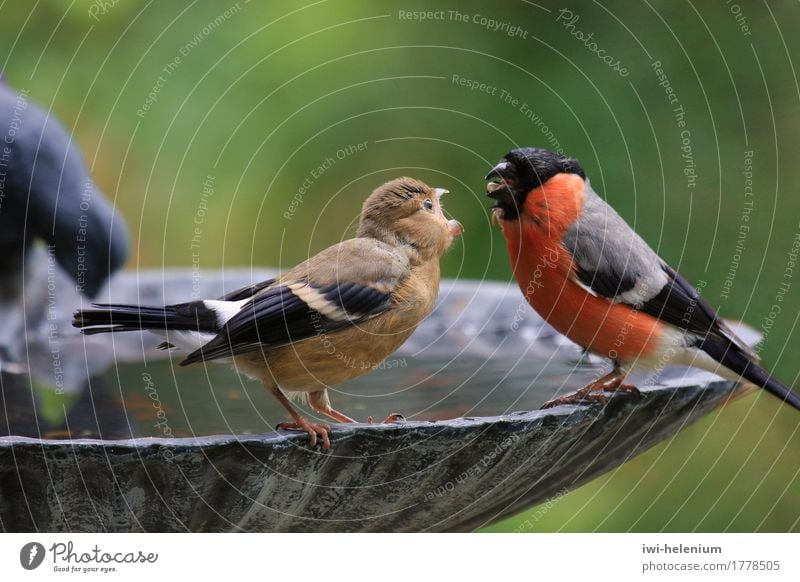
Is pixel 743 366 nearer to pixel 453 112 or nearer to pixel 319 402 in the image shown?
pixel 319 402

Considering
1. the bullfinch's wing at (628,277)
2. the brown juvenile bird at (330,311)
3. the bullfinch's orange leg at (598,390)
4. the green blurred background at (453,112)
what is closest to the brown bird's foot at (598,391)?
the bullfinch's orange leg at (598,390)

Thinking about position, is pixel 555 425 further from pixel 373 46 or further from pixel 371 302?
pixel 373 46

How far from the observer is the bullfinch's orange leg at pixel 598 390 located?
201 cm

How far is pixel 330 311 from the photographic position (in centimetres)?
186

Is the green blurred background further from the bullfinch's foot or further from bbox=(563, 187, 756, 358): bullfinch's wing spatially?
the bullfinch's foot

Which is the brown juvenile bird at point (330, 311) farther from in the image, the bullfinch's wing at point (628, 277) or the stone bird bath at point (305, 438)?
the bullfinch's wing at point (628, 277)

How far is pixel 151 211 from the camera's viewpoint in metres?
3.50

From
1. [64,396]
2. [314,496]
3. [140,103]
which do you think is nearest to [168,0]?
[140,103]

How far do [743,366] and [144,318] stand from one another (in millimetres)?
1292

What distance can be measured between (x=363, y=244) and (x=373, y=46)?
140 centimetres

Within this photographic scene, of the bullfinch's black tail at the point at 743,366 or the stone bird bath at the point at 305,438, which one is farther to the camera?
the bullfinch's black tail at the point at 743,366
